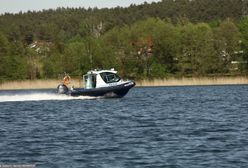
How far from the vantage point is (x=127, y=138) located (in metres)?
36.0

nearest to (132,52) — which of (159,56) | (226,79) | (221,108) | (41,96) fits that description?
(159,56)

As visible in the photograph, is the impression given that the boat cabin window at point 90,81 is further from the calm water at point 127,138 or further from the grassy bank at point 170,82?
the grassy bank at point 170,82

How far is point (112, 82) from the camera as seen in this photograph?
72.9 metres

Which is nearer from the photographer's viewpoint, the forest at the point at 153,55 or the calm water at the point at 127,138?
the calm water at the point at 127,138

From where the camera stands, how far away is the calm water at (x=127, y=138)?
2894 cm

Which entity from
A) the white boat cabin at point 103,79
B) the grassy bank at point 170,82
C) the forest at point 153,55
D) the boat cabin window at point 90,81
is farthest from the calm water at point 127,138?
the forest at point 153,55

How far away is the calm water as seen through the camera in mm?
28938

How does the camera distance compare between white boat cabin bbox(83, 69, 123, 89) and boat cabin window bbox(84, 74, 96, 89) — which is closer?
white boat cabin bbox(83, 69, 123, 89)

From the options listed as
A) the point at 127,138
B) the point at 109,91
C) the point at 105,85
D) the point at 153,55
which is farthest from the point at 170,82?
the point at 127,138

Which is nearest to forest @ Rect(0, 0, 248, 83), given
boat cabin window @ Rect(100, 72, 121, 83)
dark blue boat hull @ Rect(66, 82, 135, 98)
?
dark blue boat hull @ Rect(66, 82, 135, 98)

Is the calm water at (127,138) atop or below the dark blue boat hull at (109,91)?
below

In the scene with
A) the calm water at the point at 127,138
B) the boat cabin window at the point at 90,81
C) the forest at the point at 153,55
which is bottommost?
the calm water at the point at 127,138

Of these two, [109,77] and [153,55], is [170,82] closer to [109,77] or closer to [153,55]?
[153,55]

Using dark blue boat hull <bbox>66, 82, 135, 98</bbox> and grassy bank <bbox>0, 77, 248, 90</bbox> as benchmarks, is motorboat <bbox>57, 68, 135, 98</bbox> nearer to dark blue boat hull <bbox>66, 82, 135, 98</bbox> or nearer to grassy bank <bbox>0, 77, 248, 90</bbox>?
dark blue boat hull <bbox>66, 82, 135, 98</bbox>
